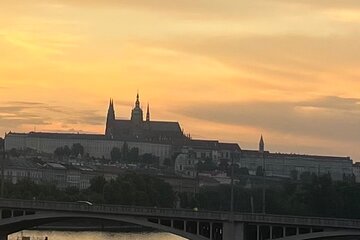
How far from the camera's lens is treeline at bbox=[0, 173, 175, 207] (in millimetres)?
89988

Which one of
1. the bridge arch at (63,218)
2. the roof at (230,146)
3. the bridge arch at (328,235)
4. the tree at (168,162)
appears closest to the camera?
the bridge arch at (328,235)

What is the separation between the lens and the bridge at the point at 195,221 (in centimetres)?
5088

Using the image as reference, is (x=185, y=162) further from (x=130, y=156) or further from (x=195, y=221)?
(x=195, y=221)

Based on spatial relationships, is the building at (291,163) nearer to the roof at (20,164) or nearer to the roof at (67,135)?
the roof at (67,135)

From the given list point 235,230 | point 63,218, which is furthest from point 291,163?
point 235,230

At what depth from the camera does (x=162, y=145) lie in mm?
181875

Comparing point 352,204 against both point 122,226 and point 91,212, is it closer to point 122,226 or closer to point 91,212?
point 122,226

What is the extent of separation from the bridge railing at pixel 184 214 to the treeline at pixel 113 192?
29131 millimetres

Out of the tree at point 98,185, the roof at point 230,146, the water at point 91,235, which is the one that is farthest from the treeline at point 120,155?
the water at point 91,235

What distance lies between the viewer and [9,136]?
192375mm

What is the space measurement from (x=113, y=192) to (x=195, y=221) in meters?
39.9

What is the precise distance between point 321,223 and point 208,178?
294 feet

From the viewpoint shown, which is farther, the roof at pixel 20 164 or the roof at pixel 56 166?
the roof at pixel 56 166

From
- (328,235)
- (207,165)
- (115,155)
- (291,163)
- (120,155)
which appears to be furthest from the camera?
(291,163)
